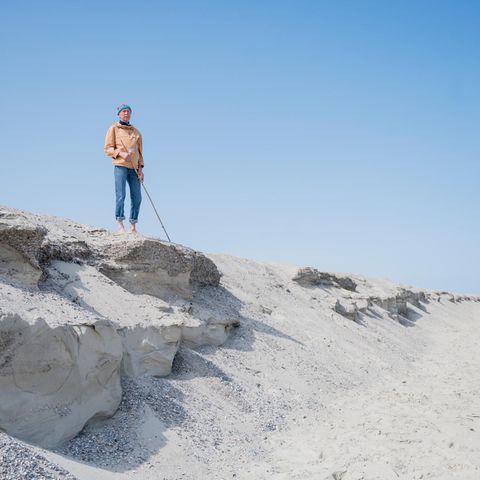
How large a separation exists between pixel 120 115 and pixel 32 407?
5366mm

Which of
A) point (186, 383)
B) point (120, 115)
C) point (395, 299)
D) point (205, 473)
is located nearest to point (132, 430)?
point (205, 473)

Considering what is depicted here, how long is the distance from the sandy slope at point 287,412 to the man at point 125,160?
93.1 inches

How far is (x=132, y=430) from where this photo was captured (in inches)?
184

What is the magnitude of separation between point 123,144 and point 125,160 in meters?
0.30

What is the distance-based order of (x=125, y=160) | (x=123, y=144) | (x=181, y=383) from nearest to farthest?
(x=181, y=383) < (x=125, y=160) < (x=123, y=144)

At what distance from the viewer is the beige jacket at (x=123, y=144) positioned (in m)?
7.80

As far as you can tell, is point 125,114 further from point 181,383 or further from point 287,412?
point 287,412

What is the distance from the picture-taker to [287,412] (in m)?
6.45

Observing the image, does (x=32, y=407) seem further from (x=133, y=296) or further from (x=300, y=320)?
(x=300, y=320)

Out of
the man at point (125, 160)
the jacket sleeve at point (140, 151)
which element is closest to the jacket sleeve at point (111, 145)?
the man at point (125, 160)

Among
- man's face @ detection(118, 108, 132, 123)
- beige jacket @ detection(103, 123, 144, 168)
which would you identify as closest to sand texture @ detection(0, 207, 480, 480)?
beige jacket @ detection(103, 123, 144, 168)

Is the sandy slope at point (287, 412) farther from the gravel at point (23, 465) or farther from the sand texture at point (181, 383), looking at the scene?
the gravel at point (23, 465)

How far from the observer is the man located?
778 cm

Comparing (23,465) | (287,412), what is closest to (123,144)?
(287,412)
